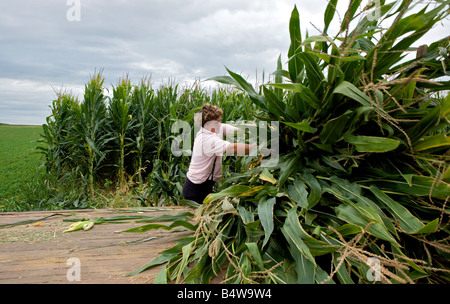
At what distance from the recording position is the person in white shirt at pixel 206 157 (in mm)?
2660

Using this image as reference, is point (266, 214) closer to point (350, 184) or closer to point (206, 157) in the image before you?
point (350, 184)

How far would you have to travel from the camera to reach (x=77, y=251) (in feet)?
5.48

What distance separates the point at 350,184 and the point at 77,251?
5.59 ft

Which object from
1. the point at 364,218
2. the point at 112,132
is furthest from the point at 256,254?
the point at 112,132

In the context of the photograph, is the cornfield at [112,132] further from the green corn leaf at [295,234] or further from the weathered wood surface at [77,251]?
the green corn leaf at [295,234]

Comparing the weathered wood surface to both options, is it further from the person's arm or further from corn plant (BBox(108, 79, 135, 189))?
corn plant (BBox(108, 79, 135, 189))

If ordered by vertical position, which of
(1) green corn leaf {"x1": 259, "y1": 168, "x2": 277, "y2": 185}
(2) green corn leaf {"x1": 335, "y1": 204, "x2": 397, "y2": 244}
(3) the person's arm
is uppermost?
(3) the person's arm

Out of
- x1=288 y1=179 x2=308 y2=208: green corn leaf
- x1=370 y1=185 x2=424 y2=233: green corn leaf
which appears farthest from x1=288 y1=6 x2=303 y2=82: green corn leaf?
x1=370 y1=185 x2=424 y2=233: green corn leaf

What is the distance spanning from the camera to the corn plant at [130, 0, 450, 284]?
1.20m

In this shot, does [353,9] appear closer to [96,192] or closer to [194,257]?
[194,257]

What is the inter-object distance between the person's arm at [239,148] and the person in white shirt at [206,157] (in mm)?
308

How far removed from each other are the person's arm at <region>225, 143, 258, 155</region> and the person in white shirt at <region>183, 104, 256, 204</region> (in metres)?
0.31

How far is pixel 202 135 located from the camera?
2.70 metres

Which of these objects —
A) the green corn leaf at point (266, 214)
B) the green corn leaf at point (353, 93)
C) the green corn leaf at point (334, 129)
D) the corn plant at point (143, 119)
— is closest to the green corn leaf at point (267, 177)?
the green corn leaf at point (266, 214)
